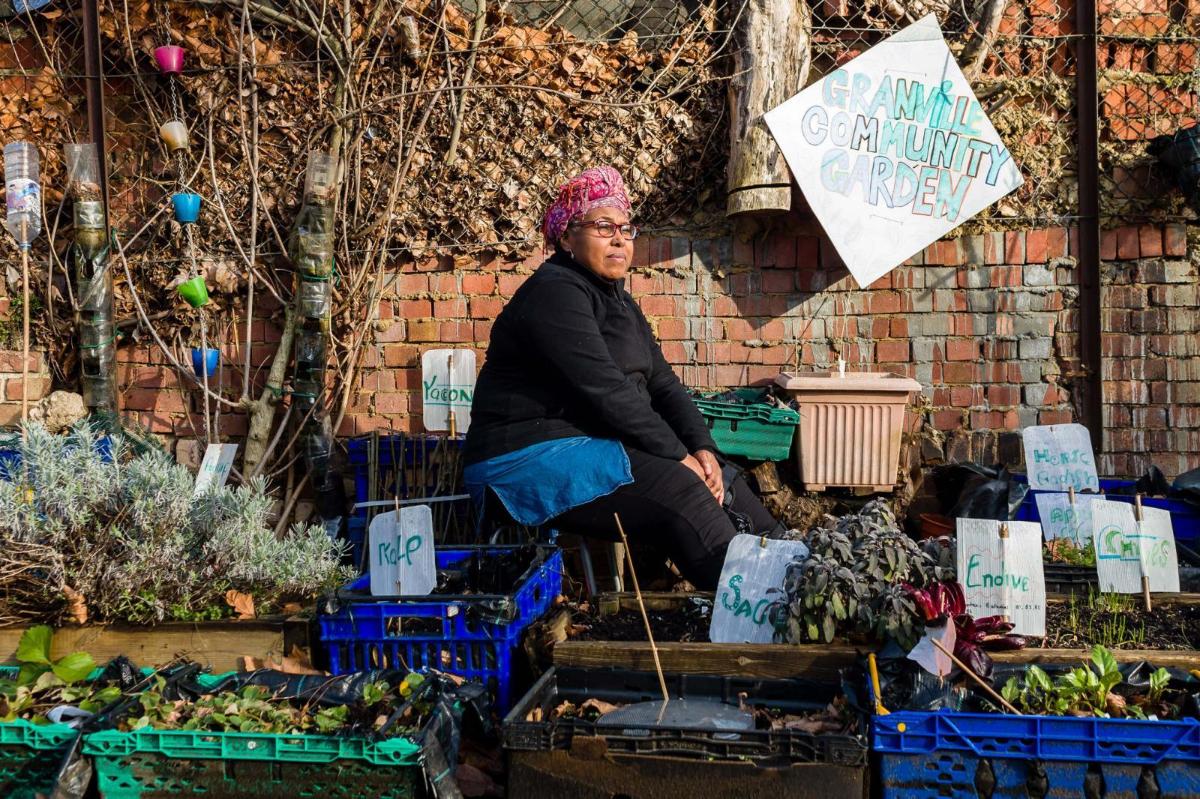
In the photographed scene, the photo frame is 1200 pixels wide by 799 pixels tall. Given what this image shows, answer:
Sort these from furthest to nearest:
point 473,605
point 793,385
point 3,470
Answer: point 793,385 < point 3,470 < point 473,605

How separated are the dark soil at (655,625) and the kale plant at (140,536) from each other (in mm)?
1035

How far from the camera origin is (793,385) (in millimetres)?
4543

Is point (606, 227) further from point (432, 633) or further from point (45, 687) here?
point (45, 687)

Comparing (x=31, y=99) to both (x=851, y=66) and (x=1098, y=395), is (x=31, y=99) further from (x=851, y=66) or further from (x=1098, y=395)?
(x=1098, y=395)

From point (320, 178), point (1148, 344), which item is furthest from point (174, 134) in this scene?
point (1148, 344)

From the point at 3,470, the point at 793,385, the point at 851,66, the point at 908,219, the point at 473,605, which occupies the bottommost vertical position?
the point at 473,605

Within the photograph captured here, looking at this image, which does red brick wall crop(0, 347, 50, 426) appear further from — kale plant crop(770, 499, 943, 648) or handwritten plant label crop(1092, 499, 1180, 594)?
handwritten plant label crop(1092, 499, 1180, 594)

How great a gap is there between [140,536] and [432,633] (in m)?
1.05

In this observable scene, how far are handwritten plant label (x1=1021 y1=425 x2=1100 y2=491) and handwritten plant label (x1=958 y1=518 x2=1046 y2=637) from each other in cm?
150

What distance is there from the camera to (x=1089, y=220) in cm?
493

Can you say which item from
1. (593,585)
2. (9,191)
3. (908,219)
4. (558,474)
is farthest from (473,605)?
(9,191)

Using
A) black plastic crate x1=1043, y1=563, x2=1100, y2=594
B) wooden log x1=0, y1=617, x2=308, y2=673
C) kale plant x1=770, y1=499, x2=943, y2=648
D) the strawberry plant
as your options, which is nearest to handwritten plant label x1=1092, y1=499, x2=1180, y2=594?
black plastic crate x1=1043, y1=563, x2=1100, y2=594

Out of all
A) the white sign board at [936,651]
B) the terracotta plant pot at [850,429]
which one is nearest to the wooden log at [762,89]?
the terracotta plant pot at [850,429]

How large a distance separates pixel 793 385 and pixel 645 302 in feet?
3.03
